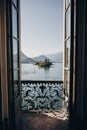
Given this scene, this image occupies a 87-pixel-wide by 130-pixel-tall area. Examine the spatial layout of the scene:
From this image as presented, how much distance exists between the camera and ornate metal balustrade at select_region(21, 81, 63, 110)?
4.34 metres

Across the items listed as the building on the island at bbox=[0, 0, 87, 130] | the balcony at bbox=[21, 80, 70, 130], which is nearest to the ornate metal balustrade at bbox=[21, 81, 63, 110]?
the balcony at bbox=[21, 80, 70, 130]

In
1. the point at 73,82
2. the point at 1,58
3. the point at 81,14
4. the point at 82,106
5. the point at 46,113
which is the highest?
the point at 81,14

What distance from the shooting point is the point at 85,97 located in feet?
8.95

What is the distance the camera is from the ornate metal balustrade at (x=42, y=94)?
4344 mm

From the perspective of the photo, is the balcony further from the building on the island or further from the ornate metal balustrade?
the building on the island

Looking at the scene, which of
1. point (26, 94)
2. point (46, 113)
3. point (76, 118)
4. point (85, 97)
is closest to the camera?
point (85, 97)

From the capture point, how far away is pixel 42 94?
4.37m

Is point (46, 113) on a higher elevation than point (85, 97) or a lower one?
lower

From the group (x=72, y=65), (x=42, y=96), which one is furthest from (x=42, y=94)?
(x=72, y=65)

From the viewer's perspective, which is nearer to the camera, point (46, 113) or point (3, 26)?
point (3, 26)

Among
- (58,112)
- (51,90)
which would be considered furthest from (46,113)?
(51,90)

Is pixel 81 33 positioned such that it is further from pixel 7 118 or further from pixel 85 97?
pixel 7 118

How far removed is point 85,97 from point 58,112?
1512 mm

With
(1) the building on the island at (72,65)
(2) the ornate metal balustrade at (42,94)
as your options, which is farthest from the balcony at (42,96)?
(1) the building on the island at (72,65)
